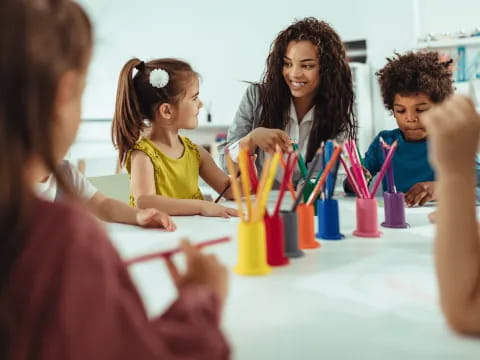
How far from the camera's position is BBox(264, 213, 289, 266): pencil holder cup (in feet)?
1.99

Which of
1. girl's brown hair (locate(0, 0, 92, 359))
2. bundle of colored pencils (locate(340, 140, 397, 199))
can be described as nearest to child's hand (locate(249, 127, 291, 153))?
bundle of colored pencils (locate(340, 140, 397, 199))

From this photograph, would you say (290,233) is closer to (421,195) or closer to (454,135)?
→ (454,135)

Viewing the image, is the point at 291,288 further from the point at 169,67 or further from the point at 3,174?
the point at 169,67

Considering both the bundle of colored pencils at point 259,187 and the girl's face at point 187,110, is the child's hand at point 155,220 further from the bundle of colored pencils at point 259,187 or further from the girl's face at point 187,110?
the girl's face at point 187,110

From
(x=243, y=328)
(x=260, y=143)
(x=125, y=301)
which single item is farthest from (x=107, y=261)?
(x=260, y=143)

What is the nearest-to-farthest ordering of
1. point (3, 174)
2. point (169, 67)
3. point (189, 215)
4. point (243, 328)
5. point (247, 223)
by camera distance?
1. point (3, 174)
2. point (243, 328)
3. point (247, 223)
4. point (189, 215)
5. point (169, 67)

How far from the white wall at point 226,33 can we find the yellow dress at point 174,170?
83.6 inches

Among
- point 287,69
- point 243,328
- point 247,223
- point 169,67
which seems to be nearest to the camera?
point 243,328

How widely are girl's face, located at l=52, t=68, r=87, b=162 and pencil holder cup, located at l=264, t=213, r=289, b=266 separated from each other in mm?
296

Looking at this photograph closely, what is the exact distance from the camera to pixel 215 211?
97 cm

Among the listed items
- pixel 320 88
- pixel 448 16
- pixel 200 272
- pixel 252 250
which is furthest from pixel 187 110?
pixel 448 16

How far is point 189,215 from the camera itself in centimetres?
99

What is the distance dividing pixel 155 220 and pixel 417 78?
2.87ft

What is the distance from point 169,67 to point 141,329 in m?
1.06
